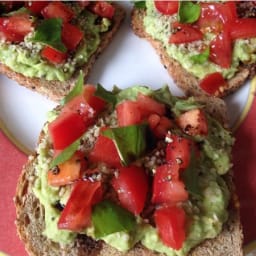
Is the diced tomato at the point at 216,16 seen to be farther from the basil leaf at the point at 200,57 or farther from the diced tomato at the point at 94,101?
the diced tomato at the point at 94,101

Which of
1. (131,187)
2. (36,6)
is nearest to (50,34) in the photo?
(36,6)

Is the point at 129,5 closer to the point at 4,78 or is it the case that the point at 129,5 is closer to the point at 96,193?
the point at 4,78

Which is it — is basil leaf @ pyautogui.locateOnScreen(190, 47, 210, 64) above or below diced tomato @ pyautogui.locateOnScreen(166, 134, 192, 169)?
above

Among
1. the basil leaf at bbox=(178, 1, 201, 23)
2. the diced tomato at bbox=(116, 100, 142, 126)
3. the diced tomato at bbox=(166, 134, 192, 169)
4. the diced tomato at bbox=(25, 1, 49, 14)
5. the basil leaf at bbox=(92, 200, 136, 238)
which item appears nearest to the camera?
the basil leaf at bbox=(92, 200, 136, 238)

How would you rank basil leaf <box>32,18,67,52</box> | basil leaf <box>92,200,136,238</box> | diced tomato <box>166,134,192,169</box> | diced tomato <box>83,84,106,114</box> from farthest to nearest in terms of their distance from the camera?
basil leaf <box>32,18,67,52</box>
diced tomato <box>83,84,106,114</box>
diced tomato <box>166,134,192,169</box>
basil leaf <box>92,200,136,238</box>

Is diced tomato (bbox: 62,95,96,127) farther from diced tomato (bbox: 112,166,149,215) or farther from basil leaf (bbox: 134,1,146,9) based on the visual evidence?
basil leaf (bbox: 134,1,146,9)

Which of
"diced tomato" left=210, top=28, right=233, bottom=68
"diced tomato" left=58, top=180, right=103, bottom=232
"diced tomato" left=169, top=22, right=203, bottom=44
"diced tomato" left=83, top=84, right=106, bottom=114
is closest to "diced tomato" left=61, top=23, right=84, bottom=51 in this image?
"diced tomato" left=83, top=84, right=106, bottom=114
